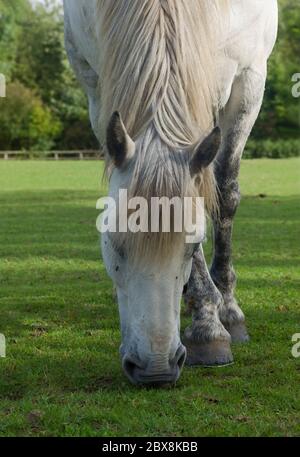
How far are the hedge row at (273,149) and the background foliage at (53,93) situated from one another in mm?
61

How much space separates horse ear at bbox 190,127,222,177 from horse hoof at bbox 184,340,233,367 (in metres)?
1.47

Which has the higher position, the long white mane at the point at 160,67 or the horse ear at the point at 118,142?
the long white mane at the point at 160,67

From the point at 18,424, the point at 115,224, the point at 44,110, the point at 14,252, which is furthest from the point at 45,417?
the point at 44,110

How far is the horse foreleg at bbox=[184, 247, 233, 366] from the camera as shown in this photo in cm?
502

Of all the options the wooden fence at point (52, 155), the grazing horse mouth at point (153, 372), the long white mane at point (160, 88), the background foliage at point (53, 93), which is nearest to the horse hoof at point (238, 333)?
the grazing horse mouth at point (153, 372)

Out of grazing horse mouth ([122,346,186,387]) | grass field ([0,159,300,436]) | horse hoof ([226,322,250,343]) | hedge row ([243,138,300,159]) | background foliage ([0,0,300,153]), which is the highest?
background foliage ([0,0,300,153])

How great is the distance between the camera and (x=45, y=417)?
3.86m

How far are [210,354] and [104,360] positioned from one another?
2.16 feet

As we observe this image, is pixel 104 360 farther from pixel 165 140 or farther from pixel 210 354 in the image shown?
pixel 165 140

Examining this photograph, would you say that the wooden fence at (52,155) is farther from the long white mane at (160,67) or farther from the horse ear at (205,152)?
the horse ear at (205,152)

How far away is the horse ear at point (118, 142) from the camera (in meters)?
3.80

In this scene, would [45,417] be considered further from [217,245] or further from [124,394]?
[217,245]

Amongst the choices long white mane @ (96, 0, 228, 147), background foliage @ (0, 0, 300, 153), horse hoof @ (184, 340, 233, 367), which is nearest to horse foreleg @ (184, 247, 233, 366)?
horse hoof @ (184, 340, 233, 367)

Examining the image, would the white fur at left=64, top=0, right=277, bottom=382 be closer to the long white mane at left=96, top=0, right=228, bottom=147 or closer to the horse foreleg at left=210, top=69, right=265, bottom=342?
the long white mane at left=96, top=0, right=228, bottom=147
